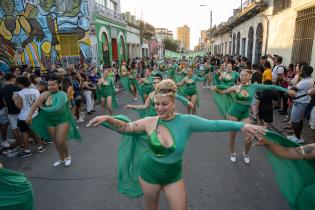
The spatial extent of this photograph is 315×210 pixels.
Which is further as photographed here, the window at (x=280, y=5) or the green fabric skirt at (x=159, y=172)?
the window at (x=280, y=5)

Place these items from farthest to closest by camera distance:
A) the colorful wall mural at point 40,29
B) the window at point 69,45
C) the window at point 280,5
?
1. the window at point 69,45
2. the colorful wall mural at point 40,29
3. the window at point 280,5

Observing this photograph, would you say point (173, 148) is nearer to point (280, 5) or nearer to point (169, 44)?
point (280, 5)

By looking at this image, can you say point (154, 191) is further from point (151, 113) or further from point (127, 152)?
point (151, 113)

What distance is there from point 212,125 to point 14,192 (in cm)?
222

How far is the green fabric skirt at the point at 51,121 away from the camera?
17.3 feet

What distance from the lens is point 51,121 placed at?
5320 millimetres

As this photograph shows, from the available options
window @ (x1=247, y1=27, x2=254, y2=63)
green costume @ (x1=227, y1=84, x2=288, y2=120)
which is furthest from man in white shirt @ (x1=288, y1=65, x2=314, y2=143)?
window @ (x1=247, y1=27, x2=254, y2=63)

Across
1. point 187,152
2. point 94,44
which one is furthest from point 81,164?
point 94,44

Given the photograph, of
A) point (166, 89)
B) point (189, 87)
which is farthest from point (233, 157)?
point (189, 87)

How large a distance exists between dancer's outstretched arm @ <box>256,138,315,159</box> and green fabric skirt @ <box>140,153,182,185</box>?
3.02 ft

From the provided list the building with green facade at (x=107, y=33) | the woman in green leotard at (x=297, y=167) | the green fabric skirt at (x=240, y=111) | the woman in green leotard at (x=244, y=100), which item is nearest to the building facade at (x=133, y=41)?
the building with green facade at (x=107, y=33)

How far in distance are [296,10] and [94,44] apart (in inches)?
540

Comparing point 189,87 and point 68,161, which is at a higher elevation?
point 189,87

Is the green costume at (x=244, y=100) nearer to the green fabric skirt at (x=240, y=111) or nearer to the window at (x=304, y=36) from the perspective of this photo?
the green fabric skirt at (x=240, y=111)
